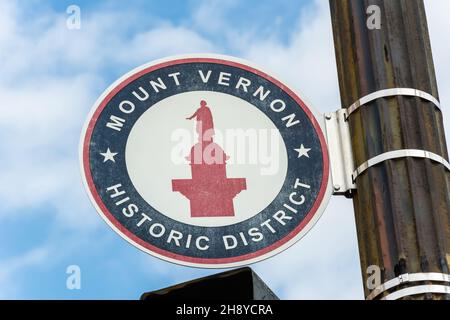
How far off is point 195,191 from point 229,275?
0.57m

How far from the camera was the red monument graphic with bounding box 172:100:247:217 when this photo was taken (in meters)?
7.25

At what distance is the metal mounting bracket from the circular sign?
0.06 metres

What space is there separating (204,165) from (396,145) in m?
1.03

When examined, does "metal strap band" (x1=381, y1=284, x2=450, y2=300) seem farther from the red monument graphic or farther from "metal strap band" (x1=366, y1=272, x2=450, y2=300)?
the red monument graphic

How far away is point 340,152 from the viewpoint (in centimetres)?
735

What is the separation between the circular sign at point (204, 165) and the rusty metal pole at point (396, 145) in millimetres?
386

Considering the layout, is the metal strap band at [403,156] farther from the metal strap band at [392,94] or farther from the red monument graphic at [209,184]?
the red monument graphic at [209,184]

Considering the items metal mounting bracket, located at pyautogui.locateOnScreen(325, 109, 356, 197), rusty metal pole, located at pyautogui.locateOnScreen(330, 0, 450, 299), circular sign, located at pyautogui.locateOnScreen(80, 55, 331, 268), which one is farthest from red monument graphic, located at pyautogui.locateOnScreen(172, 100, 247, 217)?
rusty metal pole, located at pyautogui.locateOnScreen(330, 0, 450, 299)

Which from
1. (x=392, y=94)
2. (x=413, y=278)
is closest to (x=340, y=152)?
(x=392, y=94)

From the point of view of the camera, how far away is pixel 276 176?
740 cm

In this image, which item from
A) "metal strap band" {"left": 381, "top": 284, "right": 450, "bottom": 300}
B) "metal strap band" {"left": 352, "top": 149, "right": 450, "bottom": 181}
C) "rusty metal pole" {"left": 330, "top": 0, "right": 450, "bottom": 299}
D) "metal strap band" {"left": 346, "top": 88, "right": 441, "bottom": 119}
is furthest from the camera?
"metal strap band" {"left": 346, "top": 88, "right": 441, "bottom": 119}
